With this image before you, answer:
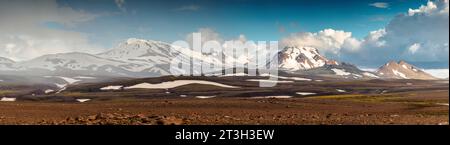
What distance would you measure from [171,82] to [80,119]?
5864 inches

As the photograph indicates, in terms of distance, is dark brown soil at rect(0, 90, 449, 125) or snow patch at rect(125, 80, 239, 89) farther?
snow patch at rect(125, 80, 239, 89)

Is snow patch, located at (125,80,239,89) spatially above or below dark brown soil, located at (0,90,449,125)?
below

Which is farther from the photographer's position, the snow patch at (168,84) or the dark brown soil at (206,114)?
the snow patch at (168,84)

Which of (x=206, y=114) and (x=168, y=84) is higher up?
(x=206, y=114)

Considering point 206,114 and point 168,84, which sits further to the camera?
point 168,84

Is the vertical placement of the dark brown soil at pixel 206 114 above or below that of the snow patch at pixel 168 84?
above
